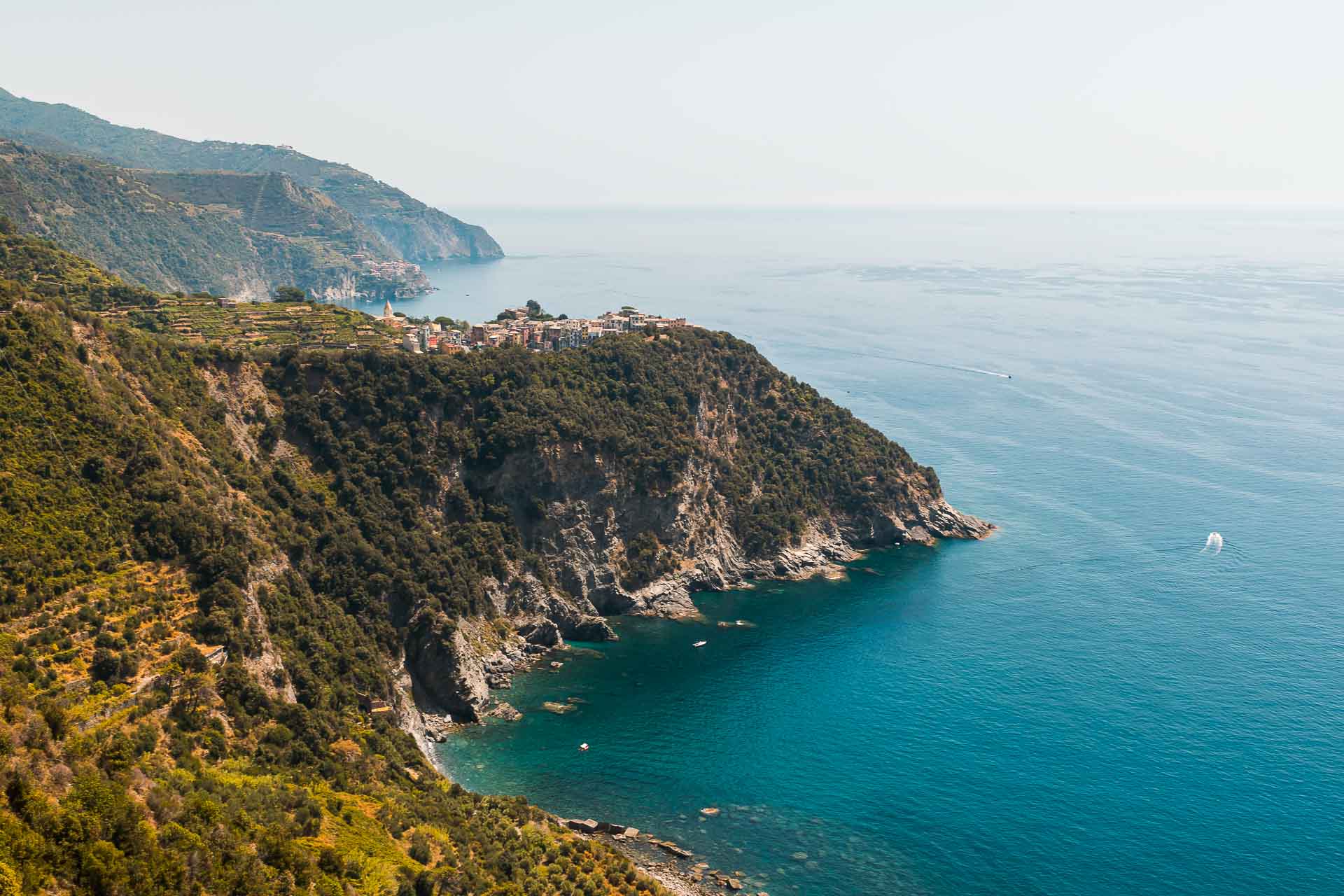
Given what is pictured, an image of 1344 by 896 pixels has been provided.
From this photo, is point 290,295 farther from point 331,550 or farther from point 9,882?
point 9,882

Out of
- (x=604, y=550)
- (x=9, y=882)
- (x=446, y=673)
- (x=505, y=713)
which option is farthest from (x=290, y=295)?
(x=9, y=882)

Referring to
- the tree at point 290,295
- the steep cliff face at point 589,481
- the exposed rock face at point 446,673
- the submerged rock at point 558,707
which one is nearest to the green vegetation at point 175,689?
the exposed rock face at point 446,673

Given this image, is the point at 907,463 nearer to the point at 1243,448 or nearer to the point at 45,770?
the point at 1243,448

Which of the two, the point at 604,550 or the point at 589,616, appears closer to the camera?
the point at 589,616

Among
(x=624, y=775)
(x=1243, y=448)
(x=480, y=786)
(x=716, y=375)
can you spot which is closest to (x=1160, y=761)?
(x=624, y=775)

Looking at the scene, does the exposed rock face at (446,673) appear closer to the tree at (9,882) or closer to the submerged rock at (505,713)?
the submerged rock at (505,713)

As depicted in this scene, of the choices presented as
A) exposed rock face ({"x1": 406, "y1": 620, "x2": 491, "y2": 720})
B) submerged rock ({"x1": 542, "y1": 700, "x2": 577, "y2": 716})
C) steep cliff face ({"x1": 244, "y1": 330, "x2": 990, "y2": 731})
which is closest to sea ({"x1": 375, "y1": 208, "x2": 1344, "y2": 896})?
submerged rock ({"x1": 542, "y1": 700, "x2": 577, "y2": 716})
